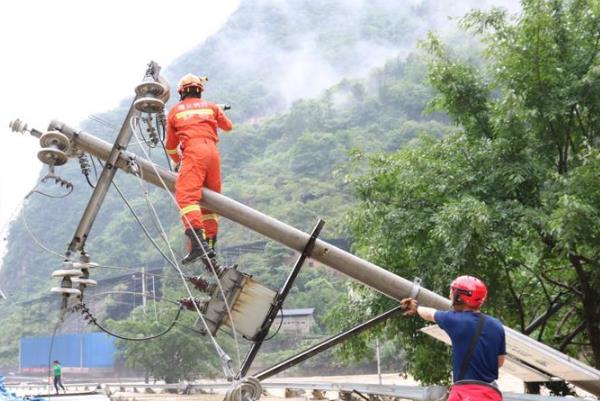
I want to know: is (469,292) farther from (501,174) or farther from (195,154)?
(501,174)

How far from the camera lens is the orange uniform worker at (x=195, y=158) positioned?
5.10 m

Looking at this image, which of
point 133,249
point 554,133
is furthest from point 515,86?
point 133,249

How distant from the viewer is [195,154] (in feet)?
17.3

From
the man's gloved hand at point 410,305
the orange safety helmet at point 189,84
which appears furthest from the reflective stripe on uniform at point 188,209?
the man's gloved hand at point 410,305

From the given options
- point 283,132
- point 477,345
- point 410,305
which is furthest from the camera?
point 283,132

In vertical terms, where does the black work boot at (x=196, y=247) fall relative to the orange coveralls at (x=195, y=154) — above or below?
below

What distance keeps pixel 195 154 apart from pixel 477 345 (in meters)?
2.55

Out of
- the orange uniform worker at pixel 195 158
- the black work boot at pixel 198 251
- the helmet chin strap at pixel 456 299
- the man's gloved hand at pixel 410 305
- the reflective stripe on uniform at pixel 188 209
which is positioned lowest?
the helmet chin strap at pixel 456 299

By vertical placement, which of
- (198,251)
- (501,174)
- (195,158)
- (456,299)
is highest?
(501,174)

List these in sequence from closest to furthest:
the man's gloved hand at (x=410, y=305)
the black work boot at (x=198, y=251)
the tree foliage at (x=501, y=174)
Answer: the man's gloved hand at (x=410, y=305)
the black work boot at (x=198, y=251)
the tree foliage at (x=501, y=174)

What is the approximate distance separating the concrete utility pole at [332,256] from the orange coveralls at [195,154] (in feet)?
0.54

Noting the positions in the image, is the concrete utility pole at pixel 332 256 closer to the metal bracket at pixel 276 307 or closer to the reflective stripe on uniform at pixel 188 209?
the metal bracket at pixel 276 307

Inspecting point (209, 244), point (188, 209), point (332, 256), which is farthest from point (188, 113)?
point (332, 256)

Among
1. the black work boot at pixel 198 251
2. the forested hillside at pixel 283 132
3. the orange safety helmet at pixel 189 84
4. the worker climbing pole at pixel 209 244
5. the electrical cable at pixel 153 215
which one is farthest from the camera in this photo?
the forested hillside at pixel 283 132
